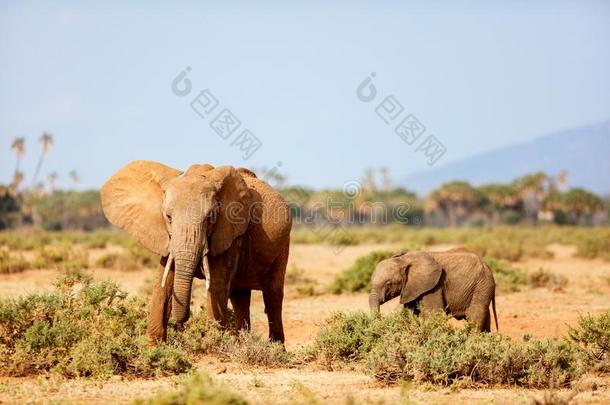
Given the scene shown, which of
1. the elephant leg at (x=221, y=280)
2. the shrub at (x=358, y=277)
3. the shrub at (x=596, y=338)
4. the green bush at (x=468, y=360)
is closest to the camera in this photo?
the green bush at (x=468, y=360)

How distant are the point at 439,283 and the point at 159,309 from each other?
4.04 m

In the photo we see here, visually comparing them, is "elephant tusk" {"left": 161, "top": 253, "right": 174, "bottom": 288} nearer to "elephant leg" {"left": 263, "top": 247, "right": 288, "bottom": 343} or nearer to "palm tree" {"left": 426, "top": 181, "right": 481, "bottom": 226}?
"elephant leg" {"left": 263, "top": 247, "right": 288, "bottom": 343}

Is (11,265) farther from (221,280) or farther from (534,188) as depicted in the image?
(534,188)

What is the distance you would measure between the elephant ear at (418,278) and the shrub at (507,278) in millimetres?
7327

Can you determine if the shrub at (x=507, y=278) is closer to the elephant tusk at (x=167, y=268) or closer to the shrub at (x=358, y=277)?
the shrub at (x=358, y=277)

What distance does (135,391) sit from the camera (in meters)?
8.82

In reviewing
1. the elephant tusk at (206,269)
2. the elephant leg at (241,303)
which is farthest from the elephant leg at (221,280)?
the elephant leg at (241,303)

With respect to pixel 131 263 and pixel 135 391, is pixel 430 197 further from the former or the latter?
pixel 135 391

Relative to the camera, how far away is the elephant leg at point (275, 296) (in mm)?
12219

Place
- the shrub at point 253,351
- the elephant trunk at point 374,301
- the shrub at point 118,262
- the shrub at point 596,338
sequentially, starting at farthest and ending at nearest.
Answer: the shrub at point 118,262 < the elephant trunk at point 374,301 < the shrub at point 596,338 < the shrub at point 253,351

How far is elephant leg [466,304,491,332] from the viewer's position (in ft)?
41.2

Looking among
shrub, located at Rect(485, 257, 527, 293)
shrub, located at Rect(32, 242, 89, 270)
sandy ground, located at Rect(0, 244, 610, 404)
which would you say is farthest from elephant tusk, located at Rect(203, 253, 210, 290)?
shrub, located at Rect(32, 242, 89, 270)

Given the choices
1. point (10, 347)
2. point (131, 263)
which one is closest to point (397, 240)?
point (131, 263)

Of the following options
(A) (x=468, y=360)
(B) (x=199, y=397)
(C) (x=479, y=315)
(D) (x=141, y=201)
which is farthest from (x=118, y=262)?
(B) (x=199, y=397)
